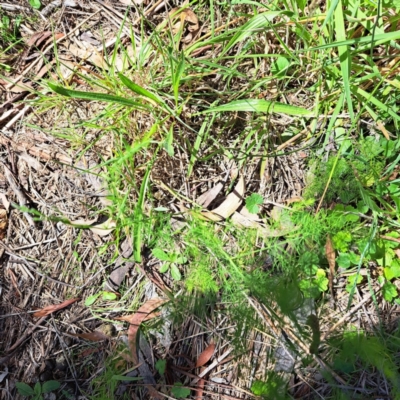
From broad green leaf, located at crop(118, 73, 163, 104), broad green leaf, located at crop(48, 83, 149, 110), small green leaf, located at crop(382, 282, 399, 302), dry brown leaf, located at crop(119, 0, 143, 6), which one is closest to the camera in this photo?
broad green leaf, located at crop(48, 83, 149, 110)

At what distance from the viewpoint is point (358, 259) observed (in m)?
1.63

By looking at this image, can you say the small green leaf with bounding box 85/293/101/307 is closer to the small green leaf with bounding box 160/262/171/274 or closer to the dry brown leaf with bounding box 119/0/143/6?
the small green leaf with bounding box 160/262/171/274

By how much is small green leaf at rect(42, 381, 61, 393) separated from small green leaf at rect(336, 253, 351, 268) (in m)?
1.23

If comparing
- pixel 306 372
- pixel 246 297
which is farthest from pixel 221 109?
pixel 306 372

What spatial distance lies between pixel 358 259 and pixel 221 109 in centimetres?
78

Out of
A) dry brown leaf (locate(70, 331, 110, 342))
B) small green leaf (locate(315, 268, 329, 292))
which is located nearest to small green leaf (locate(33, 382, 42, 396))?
dry brown leaf (locate(70, 331, 110, 342))

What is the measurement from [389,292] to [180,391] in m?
0.89

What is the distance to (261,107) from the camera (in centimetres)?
163

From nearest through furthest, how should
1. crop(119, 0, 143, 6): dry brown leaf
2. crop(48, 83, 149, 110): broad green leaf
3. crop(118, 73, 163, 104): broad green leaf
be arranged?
crop(48, 83, 149, 110): broad green leaf → crop(118, 73, 163, 104): broad green leaf → crop(119, 0, 143, 6): dry brown leaf

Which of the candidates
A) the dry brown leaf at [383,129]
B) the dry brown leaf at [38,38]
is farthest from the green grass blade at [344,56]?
the dry brown leaf at [38,38]

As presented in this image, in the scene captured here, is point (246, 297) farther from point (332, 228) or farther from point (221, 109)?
point (221, 109)

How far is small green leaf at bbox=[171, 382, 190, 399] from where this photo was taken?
165cm

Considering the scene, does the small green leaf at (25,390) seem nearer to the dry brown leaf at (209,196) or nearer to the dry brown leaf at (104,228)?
the dry brown leaf at (104,228)

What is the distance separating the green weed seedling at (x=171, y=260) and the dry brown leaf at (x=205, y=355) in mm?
296
